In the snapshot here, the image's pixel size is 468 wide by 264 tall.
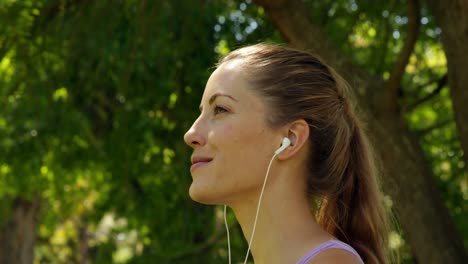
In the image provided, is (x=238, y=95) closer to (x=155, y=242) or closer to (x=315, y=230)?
(x=315, y=230)

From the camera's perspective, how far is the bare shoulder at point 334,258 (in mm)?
2775

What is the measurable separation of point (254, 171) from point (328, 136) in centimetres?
32

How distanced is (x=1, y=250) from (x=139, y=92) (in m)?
7.68

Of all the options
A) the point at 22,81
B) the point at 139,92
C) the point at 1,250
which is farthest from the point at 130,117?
the point at 1,250

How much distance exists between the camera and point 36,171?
361 inches

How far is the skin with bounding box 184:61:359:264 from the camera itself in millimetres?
2922

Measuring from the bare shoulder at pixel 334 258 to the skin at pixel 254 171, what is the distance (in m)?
0.07

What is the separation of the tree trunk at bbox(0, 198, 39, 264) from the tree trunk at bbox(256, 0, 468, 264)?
977 cm

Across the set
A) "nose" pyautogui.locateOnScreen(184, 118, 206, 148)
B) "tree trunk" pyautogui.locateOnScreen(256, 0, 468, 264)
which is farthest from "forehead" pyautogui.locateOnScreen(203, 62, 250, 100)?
"tree trunk" pyautogui.locateOnScreen(256, 0, 468, 264)

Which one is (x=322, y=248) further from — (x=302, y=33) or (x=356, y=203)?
(x=302, y=33)

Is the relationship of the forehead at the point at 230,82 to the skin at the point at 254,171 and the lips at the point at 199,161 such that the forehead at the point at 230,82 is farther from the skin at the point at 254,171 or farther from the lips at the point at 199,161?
the lips at the point at 199,161

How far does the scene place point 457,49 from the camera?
5.39 metres

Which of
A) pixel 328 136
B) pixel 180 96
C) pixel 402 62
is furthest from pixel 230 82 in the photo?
pixel 180 96

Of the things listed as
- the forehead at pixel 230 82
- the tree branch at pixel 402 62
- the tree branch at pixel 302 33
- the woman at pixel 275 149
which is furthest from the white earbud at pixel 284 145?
the tree branch at pixel 402 62
